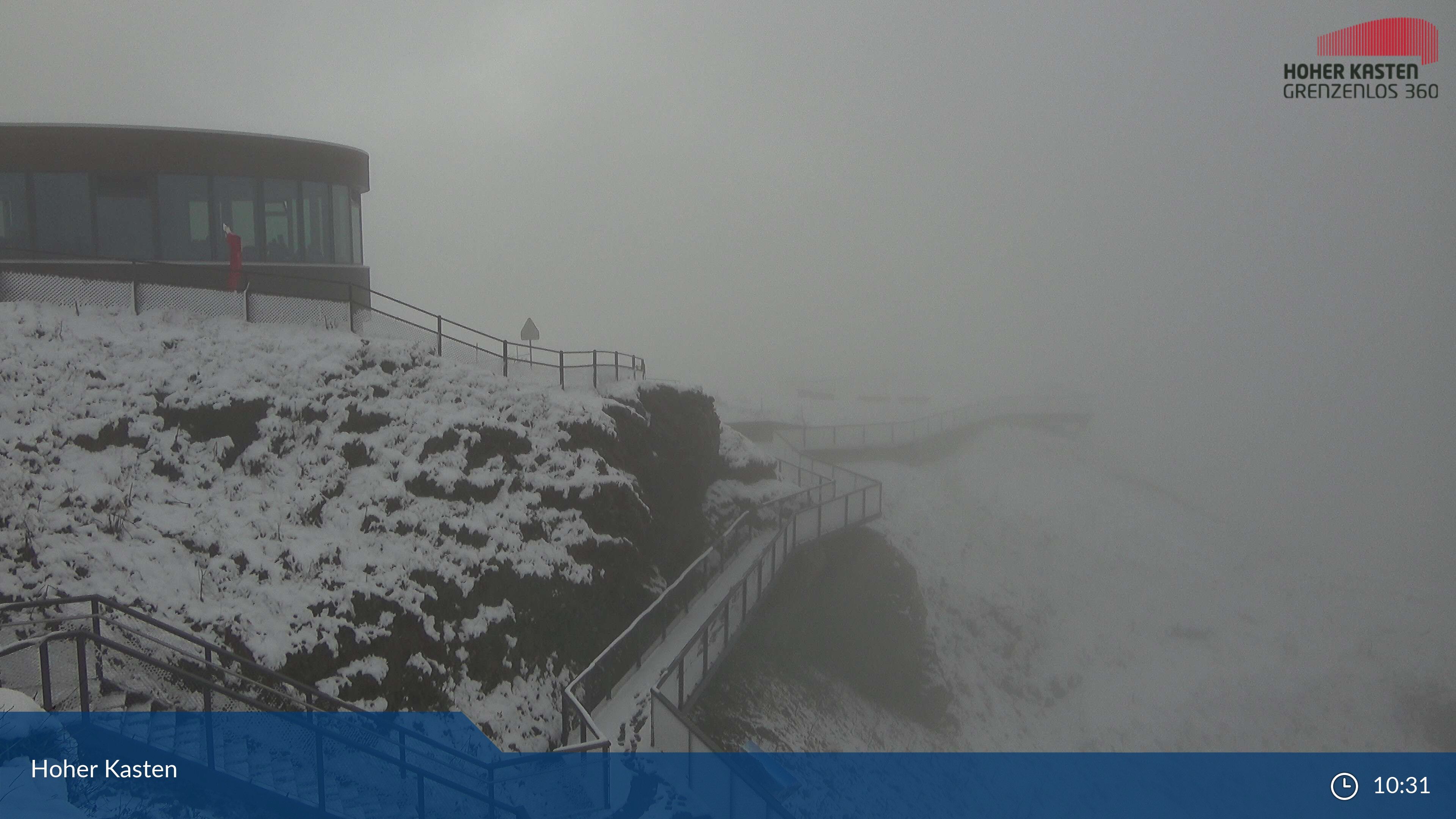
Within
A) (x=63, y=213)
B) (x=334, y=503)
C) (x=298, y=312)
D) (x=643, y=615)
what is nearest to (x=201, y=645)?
(x=334, y=503)

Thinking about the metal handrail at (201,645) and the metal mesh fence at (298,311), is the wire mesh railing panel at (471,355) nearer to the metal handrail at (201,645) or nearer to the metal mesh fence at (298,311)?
the metal mesh fence at (298,311)

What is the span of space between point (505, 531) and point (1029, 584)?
25823mm

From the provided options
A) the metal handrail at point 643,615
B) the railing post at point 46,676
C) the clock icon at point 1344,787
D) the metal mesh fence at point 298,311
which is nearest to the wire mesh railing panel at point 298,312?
the metal mesh fence at point 298,311

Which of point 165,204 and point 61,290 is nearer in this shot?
point 61,290

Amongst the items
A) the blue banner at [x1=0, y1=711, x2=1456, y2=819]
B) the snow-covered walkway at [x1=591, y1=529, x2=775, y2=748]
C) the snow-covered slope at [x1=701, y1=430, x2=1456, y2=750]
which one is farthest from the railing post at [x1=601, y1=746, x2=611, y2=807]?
the snow-covered slope at [x1=701, y1=430, x2=1456, y2=750]

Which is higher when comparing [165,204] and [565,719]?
[165,204]

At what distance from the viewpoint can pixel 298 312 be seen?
1809 centimetres

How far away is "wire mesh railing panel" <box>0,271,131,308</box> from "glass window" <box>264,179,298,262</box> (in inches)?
155

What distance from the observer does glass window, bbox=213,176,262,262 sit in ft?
63.8

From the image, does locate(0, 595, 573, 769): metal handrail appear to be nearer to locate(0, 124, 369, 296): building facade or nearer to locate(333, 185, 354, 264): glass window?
locate(0, 124, 369, 296): building facade

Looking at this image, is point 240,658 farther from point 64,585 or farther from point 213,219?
point 213,219

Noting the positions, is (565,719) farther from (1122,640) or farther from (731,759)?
(1122,640)

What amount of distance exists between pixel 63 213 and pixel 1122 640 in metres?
35.9

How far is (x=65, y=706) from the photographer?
27.1 ft
